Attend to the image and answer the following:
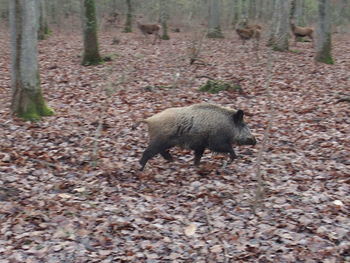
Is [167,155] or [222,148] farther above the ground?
[222,148]

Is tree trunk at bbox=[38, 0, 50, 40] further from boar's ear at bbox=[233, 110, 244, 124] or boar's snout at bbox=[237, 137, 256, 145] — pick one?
boar's snout at bbox=[237, 137, 256, 145]

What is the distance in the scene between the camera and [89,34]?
18031 mm

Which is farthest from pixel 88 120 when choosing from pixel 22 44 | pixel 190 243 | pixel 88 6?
pixel 88 6

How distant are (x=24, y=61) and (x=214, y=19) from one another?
19.9 m

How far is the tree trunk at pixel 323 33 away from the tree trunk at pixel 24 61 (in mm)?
12241

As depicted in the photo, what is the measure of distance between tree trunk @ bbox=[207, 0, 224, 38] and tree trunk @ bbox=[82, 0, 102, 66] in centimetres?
1174

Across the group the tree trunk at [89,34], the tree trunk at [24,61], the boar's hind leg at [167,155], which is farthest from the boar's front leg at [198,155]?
the tree trunk at [89,34]

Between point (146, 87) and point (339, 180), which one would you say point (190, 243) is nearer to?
point (339, 180)

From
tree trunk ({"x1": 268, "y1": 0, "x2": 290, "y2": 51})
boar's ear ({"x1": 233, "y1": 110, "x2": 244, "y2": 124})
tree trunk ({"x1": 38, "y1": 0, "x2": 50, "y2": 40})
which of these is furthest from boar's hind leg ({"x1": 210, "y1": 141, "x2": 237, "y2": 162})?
tree trunk ({"x1": 38, "y1": 0, "x2": 50, "y2": 40})

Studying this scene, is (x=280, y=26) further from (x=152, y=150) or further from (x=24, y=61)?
(x=152, y=150)

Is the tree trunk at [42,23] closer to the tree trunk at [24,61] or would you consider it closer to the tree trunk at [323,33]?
the tree trunk at [24,61]

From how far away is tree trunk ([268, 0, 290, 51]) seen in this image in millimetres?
20750

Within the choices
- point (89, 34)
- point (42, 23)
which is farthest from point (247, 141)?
point (42, 23)

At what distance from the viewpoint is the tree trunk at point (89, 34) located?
59.2 ft
